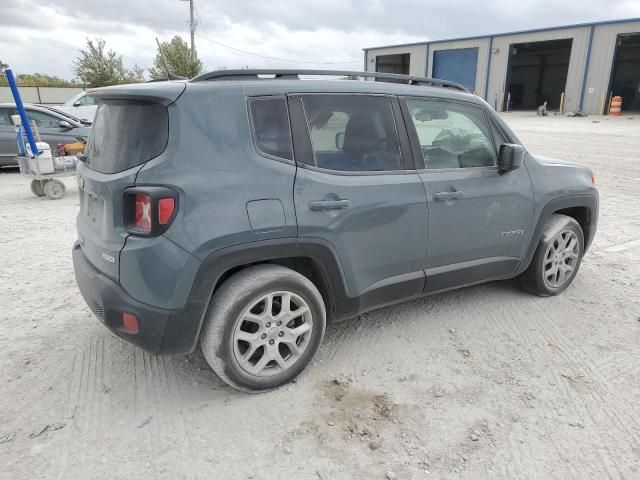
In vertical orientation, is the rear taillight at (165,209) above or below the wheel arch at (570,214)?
above

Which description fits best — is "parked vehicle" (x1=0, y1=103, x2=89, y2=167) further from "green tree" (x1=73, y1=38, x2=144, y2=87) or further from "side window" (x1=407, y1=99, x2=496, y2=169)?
"green tree" (x1=73, y1=38, x2=144, y2=87)

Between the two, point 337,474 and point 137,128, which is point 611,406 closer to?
point 337,474

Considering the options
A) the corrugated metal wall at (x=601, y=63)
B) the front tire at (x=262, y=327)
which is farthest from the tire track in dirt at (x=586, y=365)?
the corrugated metal wall at (x=601, y=63)

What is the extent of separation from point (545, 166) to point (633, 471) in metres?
2.36

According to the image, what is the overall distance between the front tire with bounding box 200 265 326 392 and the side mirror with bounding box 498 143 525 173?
1.74m

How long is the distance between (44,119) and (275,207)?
32.3 feet

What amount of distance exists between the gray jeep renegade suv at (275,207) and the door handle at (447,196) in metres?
0.01

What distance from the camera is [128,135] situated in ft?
8.45

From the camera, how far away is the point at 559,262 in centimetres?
413

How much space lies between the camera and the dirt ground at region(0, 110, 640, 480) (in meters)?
2.30

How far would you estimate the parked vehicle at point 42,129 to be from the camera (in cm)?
1021

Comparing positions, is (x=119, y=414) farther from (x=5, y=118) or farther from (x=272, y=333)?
(x=5, y=118)

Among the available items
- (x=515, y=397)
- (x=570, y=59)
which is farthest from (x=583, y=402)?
(x=570, y=59)

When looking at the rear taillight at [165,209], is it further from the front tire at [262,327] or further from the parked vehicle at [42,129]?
the parked vehicle at [42,129]
